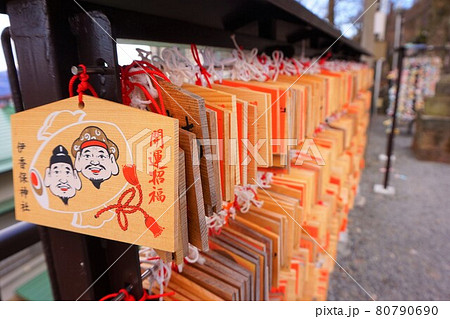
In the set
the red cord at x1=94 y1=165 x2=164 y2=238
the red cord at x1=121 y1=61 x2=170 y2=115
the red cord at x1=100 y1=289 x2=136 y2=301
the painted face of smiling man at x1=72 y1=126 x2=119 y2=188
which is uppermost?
the red cord at x1=121 y1=61 x2=170 y2=115

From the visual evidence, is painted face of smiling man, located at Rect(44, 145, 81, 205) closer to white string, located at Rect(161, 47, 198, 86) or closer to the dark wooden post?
the dark wooden post

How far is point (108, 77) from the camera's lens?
1.69 ft

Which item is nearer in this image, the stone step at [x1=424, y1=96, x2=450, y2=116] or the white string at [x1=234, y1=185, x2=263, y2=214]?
the white string at [x1=234, y1=185, x2=263, y2=214]

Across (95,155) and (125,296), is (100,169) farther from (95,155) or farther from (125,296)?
(125,296)

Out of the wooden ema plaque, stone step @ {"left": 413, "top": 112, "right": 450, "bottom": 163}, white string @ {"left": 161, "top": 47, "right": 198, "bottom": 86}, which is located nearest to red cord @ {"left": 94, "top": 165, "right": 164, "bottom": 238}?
the wooden ema plaque

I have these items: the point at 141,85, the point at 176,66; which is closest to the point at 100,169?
the point at 141,85

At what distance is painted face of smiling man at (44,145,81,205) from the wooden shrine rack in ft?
0.37

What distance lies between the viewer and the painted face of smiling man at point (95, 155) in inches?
18.8

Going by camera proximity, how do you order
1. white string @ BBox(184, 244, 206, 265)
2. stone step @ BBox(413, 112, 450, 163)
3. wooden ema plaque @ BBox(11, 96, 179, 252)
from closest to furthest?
wooden ema plaque @ BBox(11, 96, 179, 252), white string @ BBox(184, 244, 206, 265), stone step @ BBox(413, 112, 450, 163)

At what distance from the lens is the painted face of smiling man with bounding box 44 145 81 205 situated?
515 millimetres

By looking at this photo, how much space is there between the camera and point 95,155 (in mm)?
492

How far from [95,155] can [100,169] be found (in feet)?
0.07

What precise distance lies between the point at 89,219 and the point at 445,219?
3.66 m
